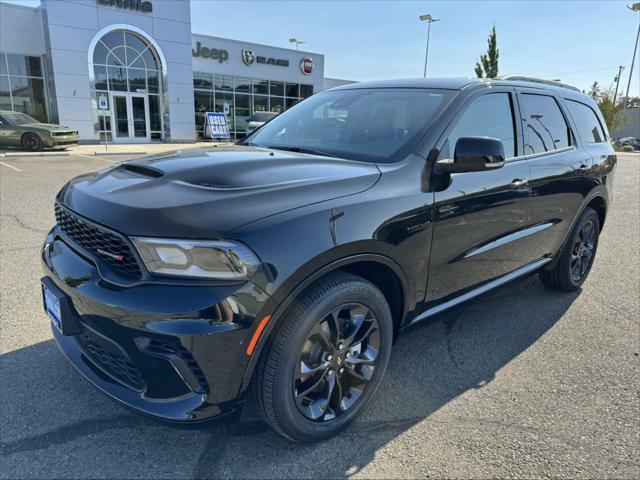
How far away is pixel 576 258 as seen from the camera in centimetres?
439

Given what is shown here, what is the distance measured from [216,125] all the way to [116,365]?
22.9 metres

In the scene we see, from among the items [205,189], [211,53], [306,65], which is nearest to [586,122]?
[205,189]

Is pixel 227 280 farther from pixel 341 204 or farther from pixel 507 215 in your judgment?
pixel 507 215

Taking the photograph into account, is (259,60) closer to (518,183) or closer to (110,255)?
(518,183)

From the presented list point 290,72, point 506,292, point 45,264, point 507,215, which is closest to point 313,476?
point 45,264

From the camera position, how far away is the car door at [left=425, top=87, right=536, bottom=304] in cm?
265

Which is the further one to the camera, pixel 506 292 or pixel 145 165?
pixel 506 292

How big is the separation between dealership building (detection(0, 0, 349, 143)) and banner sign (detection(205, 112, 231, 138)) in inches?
104

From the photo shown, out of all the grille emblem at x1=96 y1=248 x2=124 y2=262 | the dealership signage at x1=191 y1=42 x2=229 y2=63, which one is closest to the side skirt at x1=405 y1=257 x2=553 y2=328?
the grille emblem at x1=96 y1=248 x2=124 y2=262

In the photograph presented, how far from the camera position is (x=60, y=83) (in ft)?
70.2

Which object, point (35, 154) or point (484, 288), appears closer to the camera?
point (484, 288)

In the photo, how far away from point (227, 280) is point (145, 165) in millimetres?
1075

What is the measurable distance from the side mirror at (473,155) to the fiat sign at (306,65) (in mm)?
30299

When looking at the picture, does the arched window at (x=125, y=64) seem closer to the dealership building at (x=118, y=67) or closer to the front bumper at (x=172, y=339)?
the dealership building at (x=118, y=67)
